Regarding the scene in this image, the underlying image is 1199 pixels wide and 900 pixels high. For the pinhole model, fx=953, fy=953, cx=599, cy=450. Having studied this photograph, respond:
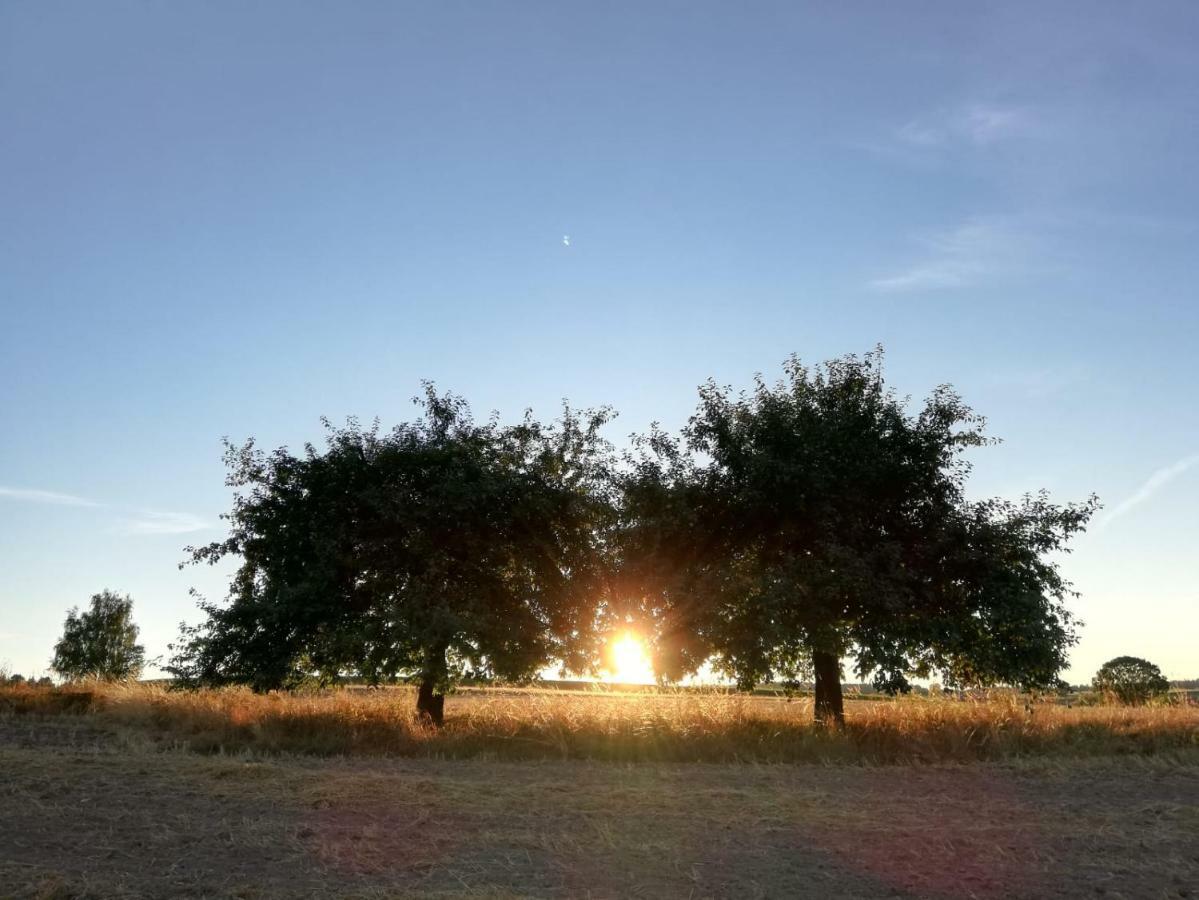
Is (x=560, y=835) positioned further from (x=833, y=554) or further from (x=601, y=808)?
(x=833, y=554)

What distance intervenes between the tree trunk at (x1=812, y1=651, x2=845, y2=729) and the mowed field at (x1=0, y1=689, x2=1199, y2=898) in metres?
1.55

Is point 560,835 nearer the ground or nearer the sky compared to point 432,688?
nearer the ground

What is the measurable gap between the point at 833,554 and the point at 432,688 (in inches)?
385

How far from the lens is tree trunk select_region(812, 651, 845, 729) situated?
22.9 metres

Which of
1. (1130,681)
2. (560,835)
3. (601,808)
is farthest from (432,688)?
(1130,681)

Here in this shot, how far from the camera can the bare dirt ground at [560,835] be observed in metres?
8.48

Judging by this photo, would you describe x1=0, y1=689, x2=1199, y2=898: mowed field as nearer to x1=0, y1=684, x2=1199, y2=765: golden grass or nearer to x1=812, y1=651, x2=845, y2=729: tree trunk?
x1=0, y1=684, x2=1199, y2=765: golden grass

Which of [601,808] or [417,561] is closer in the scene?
[601,808]

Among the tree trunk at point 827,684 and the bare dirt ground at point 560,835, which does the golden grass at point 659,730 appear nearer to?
the tree trunk at point 827,684

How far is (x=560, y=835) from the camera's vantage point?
33.7 ft

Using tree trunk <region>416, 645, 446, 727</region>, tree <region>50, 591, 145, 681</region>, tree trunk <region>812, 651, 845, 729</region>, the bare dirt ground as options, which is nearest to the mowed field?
the bare dirt ground

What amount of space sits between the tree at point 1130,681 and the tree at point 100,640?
175 ft

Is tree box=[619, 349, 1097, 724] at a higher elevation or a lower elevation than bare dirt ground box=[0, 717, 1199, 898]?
higher

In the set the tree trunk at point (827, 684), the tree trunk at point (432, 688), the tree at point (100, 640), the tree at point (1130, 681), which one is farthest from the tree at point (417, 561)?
the tree at point (100, 640)
